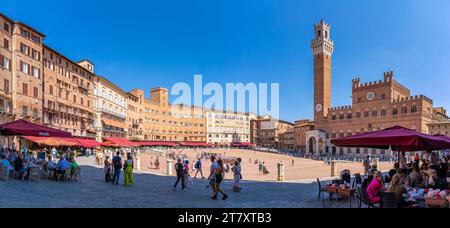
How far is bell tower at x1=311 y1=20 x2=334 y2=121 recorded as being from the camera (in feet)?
253

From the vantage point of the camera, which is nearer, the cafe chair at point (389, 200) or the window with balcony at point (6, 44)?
the cafe chair at point (389, 200)

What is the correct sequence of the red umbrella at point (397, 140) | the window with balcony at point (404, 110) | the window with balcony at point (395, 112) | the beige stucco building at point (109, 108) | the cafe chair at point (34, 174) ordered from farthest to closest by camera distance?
1. the window with balcony at point (395, 112)
2. the window with balcony at point (404, 110)
3. the beige stucco building at point (109, 108)
4. the cafe chair at point (34, 174)
5. the red umbrella at point (397, 140)

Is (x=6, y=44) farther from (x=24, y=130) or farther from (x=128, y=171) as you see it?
(x=128, y=171)

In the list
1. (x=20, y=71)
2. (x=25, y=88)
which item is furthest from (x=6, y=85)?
(x=25, y=88)

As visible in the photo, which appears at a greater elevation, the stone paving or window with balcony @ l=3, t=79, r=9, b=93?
window with balcony @ l=3, t=79, r=9, b=93

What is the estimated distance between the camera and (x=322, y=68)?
259ft

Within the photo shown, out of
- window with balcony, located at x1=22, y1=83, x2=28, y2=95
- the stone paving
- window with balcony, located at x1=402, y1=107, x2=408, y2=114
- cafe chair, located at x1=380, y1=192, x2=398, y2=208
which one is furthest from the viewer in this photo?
window with balcony, located at x1=402, y1=107, x2=408, y2=114

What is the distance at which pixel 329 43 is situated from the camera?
270ft

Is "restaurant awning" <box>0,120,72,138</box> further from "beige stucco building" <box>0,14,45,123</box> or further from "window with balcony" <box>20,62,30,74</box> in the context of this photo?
"window with balcony" <box>20,62,30,74</box>

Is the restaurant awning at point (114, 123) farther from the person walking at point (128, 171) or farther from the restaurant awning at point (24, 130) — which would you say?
the person walking at point (128, 171)

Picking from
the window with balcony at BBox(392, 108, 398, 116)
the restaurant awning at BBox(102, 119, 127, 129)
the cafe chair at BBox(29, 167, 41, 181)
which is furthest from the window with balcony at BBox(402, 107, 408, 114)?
the cafe chair at BBox(29, 167, 41, 181)

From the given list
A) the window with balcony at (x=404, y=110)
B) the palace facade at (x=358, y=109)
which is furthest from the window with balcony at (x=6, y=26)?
the window with balcony at (x=404, y=110)

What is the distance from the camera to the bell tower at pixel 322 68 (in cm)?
7700

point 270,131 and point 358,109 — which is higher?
point 358,109
